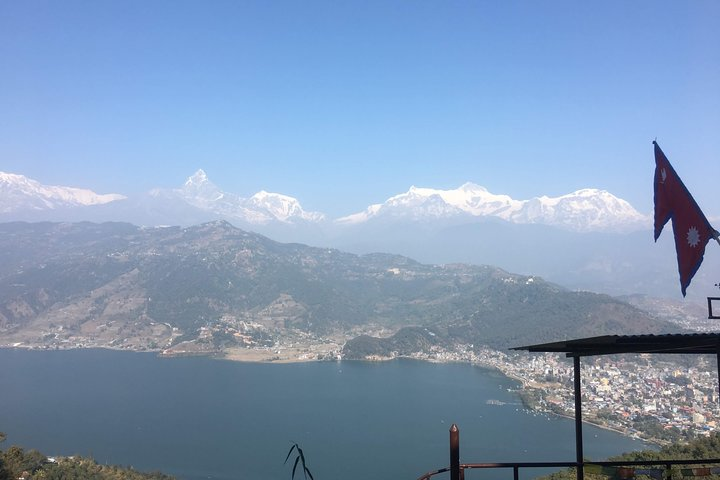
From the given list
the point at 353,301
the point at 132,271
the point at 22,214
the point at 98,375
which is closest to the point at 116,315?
the point at 132,271

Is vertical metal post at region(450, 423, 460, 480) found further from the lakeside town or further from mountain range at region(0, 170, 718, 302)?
mountain range at region(0, 170, 718, 302)

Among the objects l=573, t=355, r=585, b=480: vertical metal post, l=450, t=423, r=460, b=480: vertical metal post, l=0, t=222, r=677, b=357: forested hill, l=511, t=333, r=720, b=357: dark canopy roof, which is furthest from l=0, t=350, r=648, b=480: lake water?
l=450, t=423, r=460, b=480: vertical metal post

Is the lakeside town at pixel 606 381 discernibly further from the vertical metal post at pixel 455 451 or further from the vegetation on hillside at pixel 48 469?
the vertical metal post at pixel 455 451

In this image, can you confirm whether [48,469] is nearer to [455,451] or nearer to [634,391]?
[455,451]

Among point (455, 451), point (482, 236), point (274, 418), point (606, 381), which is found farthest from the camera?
point (482, 236)

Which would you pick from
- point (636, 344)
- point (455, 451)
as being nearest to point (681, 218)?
point (636, 344)
